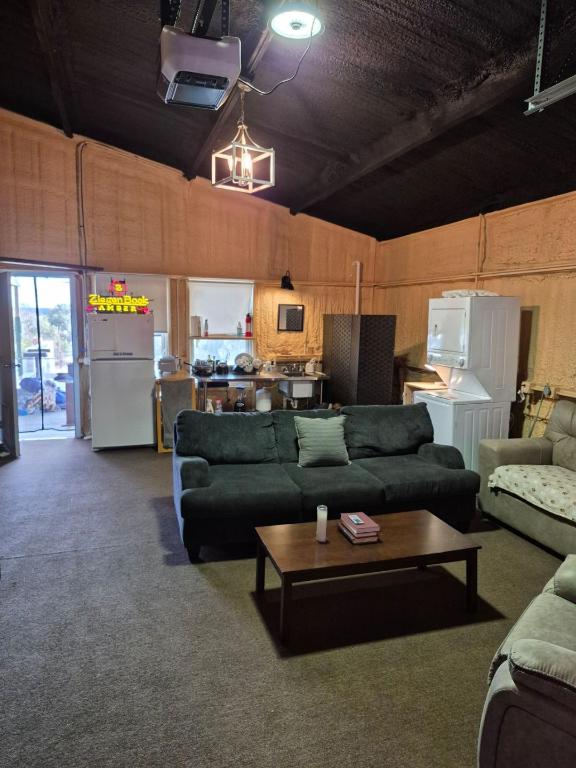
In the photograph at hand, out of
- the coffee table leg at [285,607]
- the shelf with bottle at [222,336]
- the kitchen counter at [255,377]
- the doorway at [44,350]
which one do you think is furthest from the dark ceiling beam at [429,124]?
the doorway at [44,350]

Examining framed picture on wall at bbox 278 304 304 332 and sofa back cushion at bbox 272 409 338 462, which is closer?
sofa back cushion at bbox 272 409 338 462

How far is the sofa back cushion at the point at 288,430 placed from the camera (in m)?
3.96

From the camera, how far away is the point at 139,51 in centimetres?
394

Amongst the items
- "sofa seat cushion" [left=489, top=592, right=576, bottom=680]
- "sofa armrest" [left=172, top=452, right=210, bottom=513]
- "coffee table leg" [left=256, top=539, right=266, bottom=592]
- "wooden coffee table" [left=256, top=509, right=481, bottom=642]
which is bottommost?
"coffee table leg" [left=256, top=539, right=266, bottom=592]

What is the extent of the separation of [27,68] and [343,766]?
5890 mm

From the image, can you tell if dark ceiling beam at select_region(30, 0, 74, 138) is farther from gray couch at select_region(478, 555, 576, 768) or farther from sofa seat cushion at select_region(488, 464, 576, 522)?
sofa seat cushion at select_region(488, 464, 576, 522)

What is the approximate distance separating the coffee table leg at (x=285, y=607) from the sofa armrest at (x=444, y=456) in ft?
6.37

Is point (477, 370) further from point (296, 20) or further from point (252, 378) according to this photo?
point (296, 20)

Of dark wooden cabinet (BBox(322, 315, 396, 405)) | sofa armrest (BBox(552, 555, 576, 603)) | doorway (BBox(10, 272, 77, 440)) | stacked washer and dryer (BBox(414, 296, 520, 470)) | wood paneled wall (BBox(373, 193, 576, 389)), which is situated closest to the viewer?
sofa armrest (BBox(552, 555, 576, 603))

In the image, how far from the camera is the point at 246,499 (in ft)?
10.6

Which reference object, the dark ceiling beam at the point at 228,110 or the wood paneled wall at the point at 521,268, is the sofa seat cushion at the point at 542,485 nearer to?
the wood paneled wall at the point at 521,268

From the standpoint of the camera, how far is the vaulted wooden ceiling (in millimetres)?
2885

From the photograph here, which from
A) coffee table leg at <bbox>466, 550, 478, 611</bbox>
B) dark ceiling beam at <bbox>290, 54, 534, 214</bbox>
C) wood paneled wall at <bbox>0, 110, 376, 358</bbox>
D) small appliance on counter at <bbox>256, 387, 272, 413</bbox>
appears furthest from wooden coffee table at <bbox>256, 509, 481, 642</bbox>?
wood paneled wall at <bbox>0, 110, 376, 358</bbox>

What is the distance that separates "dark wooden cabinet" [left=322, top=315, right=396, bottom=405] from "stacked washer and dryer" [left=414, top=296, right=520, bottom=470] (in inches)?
63.0
